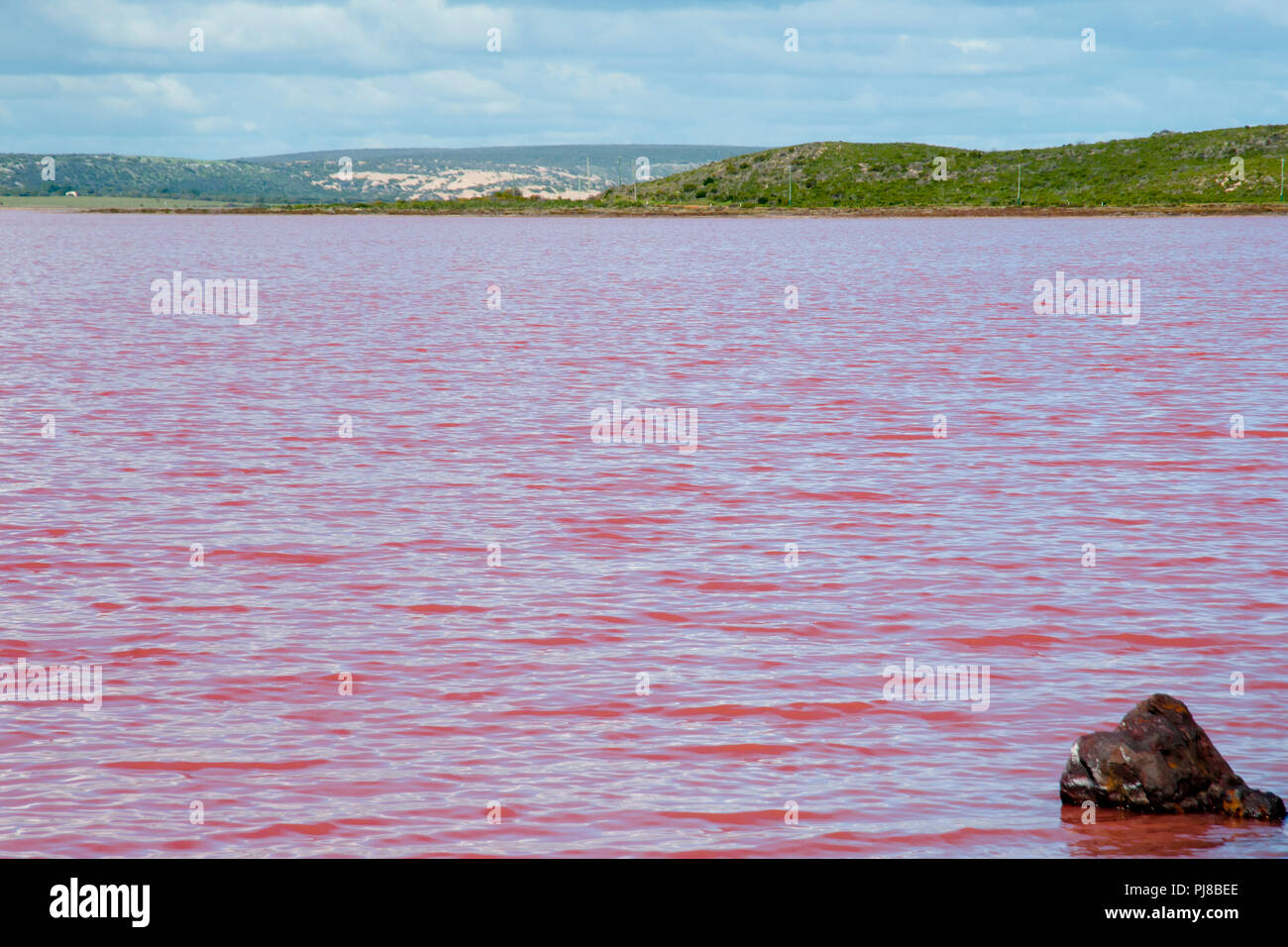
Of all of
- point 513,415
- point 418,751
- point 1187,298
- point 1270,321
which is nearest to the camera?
point 418,751

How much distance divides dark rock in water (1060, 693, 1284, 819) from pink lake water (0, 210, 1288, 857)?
0.35 feet

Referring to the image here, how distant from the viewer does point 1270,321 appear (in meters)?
37.7

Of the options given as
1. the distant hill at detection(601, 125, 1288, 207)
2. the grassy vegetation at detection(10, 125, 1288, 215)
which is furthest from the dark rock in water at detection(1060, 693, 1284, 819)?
the distant hill at detection(601, 125, 1288, 207)

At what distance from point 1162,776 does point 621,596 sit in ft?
17.1

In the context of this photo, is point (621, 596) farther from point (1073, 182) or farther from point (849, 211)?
point (1073, 182)

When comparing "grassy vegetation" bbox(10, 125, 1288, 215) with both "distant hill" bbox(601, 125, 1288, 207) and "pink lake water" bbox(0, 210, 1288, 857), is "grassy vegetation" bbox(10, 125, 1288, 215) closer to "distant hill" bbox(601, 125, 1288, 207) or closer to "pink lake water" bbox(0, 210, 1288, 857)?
"distant hill" bbox(601, 125, 1288, 207)

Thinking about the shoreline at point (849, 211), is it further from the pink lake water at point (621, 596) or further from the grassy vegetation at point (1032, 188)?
the pink lake water at point (621, 596)

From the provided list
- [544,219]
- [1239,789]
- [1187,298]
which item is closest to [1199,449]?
[1239,789]

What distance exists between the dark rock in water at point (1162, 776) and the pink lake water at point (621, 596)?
0.35 feet

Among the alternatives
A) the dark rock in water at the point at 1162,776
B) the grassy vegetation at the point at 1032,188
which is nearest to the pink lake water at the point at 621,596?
the dark rock in water at the point at 1162,776
